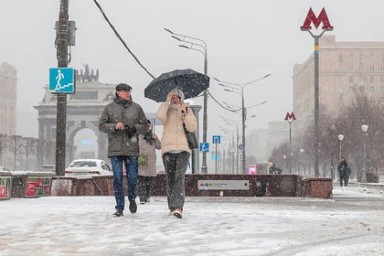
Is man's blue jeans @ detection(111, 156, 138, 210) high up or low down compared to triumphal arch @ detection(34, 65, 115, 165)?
down

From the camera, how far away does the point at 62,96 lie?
1372cm

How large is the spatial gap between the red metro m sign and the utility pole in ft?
→ 36.7

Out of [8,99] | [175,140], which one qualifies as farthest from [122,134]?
[8,99]

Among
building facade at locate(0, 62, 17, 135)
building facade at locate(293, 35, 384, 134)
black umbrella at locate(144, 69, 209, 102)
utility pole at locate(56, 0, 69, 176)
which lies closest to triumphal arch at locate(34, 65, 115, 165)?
building facade at locate(293, 35, 384, 134)

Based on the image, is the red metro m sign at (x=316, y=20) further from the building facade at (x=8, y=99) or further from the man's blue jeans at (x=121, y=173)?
the building facade at (x=8, y=99)

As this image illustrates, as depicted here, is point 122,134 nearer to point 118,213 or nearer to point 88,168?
point 118,213

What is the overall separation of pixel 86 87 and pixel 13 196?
271ft

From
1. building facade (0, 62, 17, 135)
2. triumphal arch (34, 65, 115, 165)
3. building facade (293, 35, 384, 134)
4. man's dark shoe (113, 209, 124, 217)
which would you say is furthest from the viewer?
building facade (0, 62, 17, 135)

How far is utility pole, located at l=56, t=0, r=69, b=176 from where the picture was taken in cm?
1370

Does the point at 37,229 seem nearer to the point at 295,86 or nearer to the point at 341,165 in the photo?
the point at 341,165

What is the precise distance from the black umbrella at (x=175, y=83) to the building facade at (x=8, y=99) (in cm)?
15285

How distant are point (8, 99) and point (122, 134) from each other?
552ft

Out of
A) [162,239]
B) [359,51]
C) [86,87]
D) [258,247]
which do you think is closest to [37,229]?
[162,239]

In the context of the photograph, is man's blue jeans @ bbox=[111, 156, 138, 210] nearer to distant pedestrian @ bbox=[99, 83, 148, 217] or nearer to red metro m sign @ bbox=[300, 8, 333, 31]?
distant pedestrian @ bbox=[99, 83, 148, 217]
